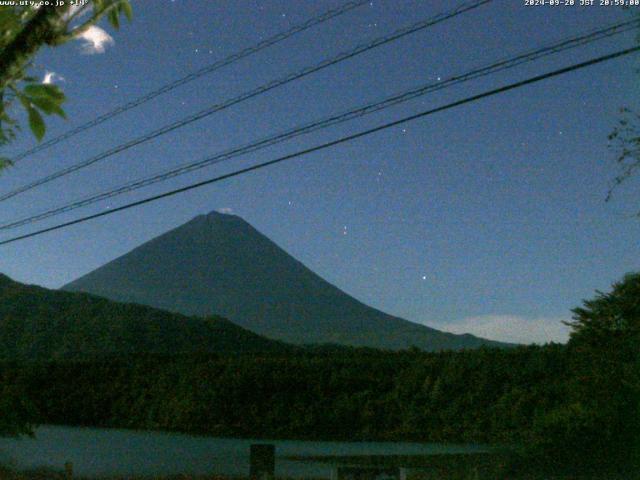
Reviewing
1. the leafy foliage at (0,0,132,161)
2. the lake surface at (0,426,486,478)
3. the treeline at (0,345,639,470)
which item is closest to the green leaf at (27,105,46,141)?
the leafy foliage at (0,0,132,161)

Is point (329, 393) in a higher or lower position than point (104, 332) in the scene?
lower

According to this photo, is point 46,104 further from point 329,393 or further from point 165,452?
point 329,393

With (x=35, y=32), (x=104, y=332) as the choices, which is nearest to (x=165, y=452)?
(x=35, y=32)

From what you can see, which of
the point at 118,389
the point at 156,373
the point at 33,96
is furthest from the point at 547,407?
the point at 33,96

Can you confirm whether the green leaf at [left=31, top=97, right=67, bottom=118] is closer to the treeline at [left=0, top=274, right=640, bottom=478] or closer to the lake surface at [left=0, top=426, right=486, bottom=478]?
the lake surface at [left=0, top=426, right=486, bottom=478]

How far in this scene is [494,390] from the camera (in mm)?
28188

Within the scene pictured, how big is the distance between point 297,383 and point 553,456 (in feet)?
56.6

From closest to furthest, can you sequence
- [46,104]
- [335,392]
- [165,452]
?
[46,104] → [165,452] → [335,392]

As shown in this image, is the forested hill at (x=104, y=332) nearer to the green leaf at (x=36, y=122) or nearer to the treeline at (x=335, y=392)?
the treeline at (x=335, y=392)

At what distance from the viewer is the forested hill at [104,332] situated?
65.9 m

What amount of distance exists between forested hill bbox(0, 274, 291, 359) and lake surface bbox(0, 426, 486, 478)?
3086cm

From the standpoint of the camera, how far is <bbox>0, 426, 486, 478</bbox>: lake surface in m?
20.6

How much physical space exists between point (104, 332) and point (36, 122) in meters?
66.9

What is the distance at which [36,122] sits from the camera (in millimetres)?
4305
